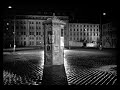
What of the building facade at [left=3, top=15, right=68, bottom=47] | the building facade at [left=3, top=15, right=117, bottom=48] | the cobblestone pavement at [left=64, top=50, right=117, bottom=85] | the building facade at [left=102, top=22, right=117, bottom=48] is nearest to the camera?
the cobblestone pavement at [left=64, top=50, right=117, bottom=85]

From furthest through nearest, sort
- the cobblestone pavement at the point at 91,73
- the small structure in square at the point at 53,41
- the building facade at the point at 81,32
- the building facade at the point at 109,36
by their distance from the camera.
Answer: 1. the building facade at the point at 81,32
2. the building facade at the point at 109,36
3. the small structure in square at the point at 53,41
4. the cobblestone pavement at the point at 91,73

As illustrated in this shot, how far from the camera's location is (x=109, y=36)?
6331cm

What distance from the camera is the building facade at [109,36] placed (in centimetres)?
5673

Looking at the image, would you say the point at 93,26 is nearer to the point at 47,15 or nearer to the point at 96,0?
the point at 47,15

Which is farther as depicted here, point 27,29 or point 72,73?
point 27,29

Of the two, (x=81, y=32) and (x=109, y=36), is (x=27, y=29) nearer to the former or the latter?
(x=81, y=32)

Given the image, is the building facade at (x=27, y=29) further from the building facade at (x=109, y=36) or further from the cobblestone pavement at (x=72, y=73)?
the cobblestone pavement at (x=72, y=73)

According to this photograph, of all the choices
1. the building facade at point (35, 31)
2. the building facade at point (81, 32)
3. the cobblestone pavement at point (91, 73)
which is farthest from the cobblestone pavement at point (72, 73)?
the building facade at point (81, 32)

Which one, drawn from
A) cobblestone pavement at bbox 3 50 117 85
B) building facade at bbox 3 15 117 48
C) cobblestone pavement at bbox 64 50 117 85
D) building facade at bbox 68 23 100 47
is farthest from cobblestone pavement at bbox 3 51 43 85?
building facade at bbox 68 23 100 47

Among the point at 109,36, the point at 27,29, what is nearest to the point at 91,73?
the point at 109,36

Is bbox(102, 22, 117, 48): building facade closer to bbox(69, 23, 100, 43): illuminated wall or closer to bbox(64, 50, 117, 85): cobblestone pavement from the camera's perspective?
bbox(69, 23, 100, 43): illuminated wall

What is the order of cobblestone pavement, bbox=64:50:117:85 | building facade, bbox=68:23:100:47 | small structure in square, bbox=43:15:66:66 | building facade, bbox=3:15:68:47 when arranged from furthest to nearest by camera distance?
building facade, bbox=68:23:100:47 < building facade, bbox=3:15:68:47 < small structure in square, bbox=43:15:66:66 < cobblestone pavement, bbox=64:50:117:85

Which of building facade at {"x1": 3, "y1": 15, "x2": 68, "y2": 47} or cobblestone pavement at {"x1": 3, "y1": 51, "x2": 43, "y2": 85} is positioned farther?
building facade at {"x1": 3, "y1": 15, "x2": 68, "y2": 47}

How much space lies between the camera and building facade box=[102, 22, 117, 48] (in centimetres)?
5673
